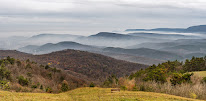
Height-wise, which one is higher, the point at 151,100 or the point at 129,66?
the point at 151,100

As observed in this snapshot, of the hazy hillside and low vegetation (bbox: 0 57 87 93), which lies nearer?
low vegetation (bbox: 0 57 87 93)

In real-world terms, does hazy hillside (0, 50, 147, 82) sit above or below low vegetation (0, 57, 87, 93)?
below

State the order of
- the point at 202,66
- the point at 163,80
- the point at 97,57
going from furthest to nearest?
1. the point at 97,57
2. the point at 202,66
3. the point at 163,80

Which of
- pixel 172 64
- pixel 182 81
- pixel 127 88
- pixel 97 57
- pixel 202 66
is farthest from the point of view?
pixel 97 57

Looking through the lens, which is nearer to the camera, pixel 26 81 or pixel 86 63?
pixel 26 81

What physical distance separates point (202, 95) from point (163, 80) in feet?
21.8

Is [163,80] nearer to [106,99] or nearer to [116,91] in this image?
[116,91]

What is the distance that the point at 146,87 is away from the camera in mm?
17859

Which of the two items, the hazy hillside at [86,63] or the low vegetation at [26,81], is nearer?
the low vegetation at [26,81]

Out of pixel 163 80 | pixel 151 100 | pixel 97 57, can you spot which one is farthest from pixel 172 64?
pixel 97 57

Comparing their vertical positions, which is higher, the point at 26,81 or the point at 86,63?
the point at 26,81

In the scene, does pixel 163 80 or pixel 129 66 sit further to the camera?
pixel 129 66

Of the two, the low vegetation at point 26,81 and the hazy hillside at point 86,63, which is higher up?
the low vegetation at point 26,81

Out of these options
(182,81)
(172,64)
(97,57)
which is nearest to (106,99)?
(182,81)
